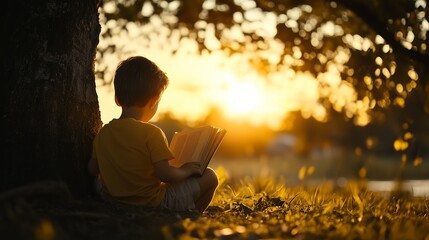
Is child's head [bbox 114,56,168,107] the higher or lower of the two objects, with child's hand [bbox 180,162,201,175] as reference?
higher

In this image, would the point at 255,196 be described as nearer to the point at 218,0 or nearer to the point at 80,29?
the point at 80,29

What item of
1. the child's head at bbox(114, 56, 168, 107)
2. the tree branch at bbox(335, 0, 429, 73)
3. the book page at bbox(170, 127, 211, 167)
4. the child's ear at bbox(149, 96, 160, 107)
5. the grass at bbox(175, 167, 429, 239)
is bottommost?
the grass at bbox(175, 167, 429, 239)

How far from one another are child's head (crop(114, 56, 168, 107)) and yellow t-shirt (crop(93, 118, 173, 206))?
0.56ft

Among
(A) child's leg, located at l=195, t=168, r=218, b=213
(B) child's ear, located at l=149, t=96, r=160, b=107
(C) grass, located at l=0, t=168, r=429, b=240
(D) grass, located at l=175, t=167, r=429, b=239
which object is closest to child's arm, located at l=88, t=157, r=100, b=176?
(C) grass, located at l=0, t=168, r=429, b=240

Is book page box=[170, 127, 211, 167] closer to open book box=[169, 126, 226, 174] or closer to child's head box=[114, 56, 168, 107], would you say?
open book box=[169, 126, 226, 174]

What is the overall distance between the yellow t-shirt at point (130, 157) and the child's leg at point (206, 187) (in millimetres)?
378

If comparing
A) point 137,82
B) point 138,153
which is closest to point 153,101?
point 137,82

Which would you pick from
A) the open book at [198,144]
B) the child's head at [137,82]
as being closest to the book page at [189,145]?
Answer: the open book at [198,144]

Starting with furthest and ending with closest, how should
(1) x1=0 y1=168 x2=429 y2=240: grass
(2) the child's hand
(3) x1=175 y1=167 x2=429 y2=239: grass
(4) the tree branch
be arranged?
1. (4) the tree branch
2. (2) the child's hand
3. (3) x1=175 y1=167 x2=429 y2=239: grass
4. (1) x1=0 y1=168 x2=429 y2=240: grass

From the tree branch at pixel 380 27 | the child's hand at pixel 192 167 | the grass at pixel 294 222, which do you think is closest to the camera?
the grass at pixel 294 222

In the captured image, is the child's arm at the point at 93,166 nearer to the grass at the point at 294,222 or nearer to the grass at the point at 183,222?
the grass at the point at 183,222

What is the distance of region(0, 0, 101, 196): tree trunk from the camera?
15.0 feet

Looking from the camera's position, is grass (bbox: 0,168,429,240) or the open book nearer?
grass (bbox: 0,168,429,240)

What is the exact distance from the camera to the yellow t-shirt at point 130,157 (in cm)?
455
